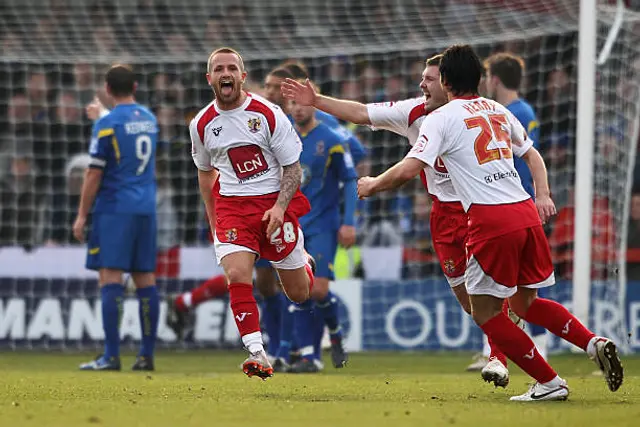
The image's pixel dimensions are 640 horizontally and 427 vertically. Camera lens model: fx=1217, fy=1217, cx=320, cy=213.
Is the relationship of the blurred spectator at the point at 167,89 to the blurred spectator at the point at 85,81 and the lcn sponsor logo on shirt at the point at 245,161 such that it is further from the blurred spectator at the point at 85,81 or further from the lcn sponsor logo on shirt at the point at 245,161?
the lcn sponsor logo on shirt at the point at 245,161

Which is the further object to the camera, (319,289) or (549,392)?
(319,289)

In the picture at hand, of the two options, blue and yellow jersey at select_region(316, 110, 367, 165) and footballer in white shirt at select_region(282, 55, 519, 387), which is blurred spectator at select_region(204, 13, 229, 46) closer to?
blue and yellow jersey at select_region(316, 110, 367, 165)

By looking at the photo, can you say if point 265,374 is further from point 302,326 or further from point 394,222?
point 394,222

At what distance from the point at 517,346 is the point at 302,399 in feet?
3.59

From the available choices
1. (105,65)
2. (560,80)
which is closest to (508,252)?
(560,80)

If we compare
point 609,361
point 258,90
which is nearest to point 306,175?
point 258,90

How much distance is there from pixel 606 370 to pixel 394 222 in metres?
7.96

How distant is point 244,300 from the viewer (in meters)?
6.77

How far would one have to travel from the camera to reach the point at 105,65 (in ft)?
48.5

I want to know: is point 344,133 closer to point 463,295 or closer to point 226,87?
point 463,295

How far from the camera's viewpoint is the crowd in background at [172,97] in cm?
1361

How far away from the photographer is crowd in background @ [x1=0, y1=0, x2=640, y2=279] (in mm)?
13609

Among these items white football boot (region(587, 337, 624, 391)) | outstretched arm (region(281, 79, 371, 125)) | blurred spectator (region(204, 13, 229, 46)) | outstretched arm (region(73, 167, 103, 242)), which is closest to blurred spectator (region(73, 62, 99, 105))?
blurred spectator (region(204, 13, 229, 46))

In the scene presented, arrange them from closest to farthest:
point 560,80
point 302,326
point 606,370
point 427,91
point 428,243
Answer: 1. point 606,370
2. point 427,91
3. point 302,326
4. point 560,80
5. point 428,243
